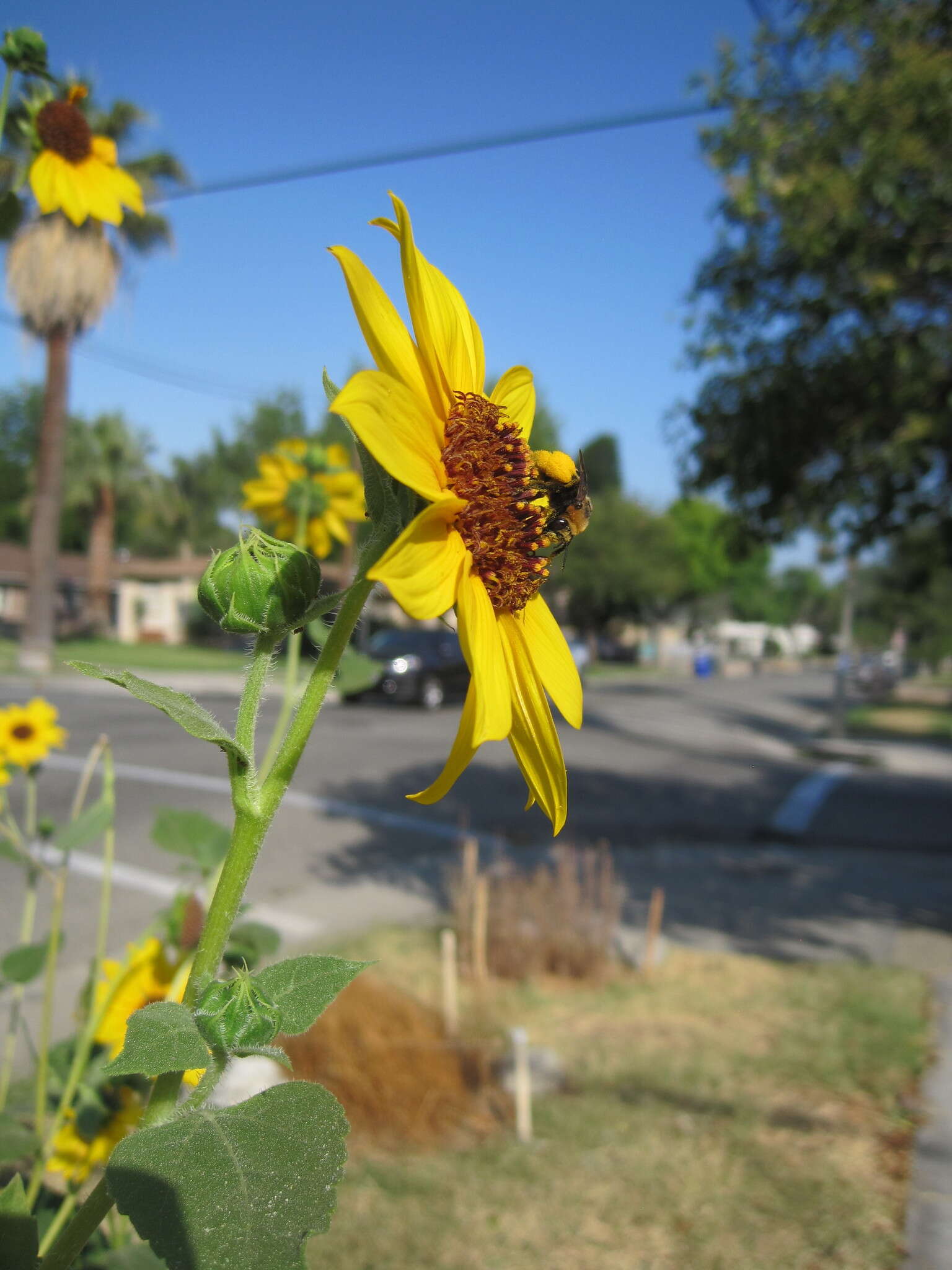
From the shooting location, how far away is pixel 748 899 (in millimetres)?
6926

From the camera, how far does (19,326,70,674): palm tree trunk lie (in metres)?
18.0

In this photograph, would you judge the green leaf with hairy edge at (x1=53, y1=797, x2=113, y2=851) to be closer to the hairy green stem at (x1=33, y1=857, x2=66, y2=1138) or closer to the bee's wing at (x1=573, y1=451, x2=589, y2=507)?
the hairy green stem at (x1=33, y1=857, x2=66, y2=1138)

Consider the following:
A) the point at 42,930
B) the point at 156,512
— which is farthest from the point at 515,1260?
the point at 156,512

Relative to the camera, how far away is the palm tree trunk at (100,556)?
106 ft

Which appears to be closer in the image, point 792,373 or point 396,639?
point 792,373

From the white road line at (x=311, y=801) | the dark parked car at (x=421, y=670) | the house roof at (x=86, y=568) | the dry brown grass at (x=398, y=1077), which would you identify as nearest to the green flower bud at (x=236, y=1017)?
the dry brown grass at (x=398, y=1077)

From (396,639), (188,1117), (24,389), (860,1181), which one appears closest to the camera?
(188,1117)

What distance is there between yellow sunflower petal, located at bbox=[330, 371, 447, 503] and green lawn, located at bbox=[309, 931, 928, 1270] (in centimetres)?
271

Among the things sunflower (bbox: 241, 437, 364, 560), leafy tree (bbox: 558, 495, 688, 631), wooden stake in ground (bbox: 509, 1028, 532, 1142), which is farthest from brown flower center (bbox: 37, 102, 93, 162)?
leafy tree (bbox: 558, 495, 688, 631)

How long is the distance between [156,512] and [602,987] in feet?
109

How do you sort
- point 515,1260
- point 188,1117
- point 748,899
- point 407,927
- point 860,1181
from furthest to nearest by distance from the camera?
point 748,899
point 407,927
point 860,1181
point 515,1260
point 188,1117

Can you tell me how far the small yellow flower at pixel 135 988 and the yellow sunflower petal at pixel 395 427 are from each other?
108 cm

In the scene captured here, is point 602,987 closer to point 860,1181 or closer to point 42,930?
point 860,1181

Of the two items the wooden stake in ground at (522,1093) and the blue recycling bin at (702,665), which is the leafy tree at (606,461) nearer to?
the blue recycling bin at (702,665)
